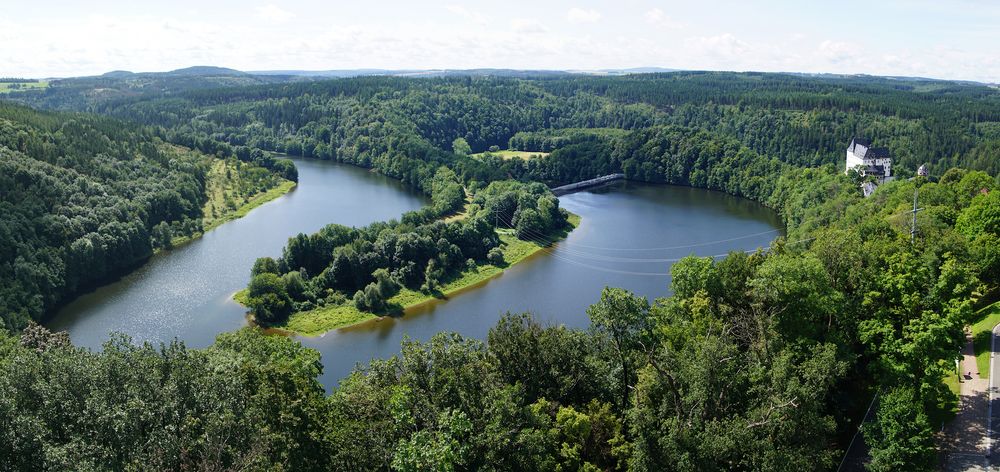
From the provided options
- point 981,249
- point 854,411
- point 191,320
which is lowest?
point 191,320

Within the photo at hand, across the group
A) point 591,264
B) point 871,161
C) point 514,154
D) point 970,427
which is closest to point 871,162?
point 871,161

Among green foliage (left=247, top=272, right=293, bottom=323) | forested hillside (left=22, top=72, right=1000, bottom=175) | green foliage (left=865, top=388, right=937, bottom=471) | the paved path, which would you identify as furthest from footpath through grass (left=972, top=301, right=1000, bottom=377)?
forested hillside (left=22, top=72, right=1000, bottom=175)

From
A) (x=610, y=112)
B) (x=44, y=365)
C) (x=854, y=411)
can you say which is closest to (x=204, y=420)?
(x=44, y=365)

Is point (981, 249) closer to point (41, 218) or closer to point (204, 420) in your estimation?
point (204, 420)

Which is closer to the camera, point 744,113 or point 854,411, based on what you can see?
point 854,411

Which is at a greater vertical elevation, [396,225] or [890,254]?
[890,254]

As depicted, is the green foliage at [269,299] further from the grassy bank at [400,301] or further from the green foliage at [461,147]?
the green foliage at [461,147]

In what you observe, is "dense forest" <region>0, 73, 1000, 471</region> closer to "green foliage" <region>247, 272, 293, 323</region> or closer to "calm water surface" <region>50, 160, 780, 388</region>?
"calm water surface" <region>50, 160, 780, 388</region>

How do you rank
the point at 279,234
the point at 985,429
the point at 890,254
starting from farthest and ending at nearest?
the point at 279,234 < the point at 890,254 < the point at 985,429

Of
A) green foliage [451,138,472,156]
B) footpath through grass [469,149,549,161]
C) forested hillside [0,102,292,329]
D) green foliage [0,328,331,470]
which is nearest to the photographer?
green foliage [0,328,331,470]
